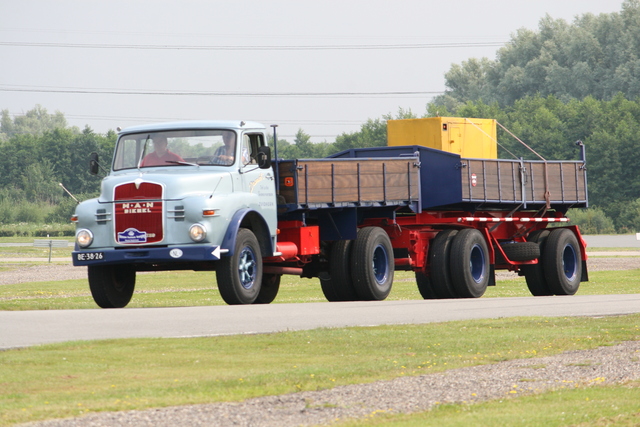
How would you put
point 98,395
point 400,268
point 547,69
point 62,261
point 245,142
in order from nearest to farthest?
point 98,395 → point 245,142 → point 400,268 → point 62,261 → point 547,69

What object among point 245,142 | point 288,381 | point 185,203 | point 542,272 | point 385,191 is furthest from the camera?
point 542,272

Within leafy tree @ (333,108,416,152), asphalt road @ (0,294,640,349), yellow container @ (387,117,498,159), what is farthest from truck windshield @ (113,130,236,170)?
leafy tree @ (333,108,416,152)

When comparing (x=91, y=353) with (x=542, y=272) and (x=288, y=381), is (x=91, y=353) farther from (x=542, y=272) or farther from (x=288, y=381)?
(x=542, y=272)

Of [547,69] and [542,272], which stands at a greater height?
[547,69]

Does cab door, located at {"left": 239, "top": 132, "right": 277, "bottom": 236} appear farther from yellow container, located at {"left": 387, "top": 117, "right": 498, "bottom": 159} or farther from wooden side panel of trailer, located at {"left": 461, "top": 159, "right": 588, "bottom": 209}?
yellow container, located at {"left": 387, "top": 117, "right": 498, "bottom": 159}

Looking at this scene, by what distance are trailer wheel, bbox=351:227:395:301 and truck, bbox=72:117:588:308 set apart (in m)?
0.02

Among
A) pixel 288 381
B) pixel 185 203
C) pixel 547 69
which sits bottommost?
pixel 288 381

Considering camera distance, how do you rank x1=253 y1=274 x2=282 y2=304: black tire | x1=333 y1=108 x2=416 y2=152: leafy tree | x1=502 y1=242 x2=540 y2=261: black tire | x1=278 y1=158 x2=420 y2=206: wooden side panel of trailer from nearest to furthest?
x1=278 y1=158 x2=420 y2=206: wooden side panel of trailer → x1=253 y1=274 x2=282 y2=304: black tire → x1=502 y1=242 x2=540 y2=261: black tire → x1=333 y1=108 x2=416 y2=152: leafy tree

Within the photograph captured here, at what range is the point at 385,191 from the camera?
19.8m

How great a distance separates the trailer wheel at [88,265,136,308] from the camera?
1702cm

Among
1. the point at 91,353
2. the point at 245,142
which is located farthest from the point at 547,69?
the point at 91,353

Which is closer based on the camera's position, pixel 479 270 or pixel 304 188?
pixel 304 188

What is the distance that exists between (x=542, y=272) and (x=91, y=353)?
14486 millimetres

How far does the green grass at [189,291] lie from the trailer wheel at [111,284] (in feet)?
9.64
